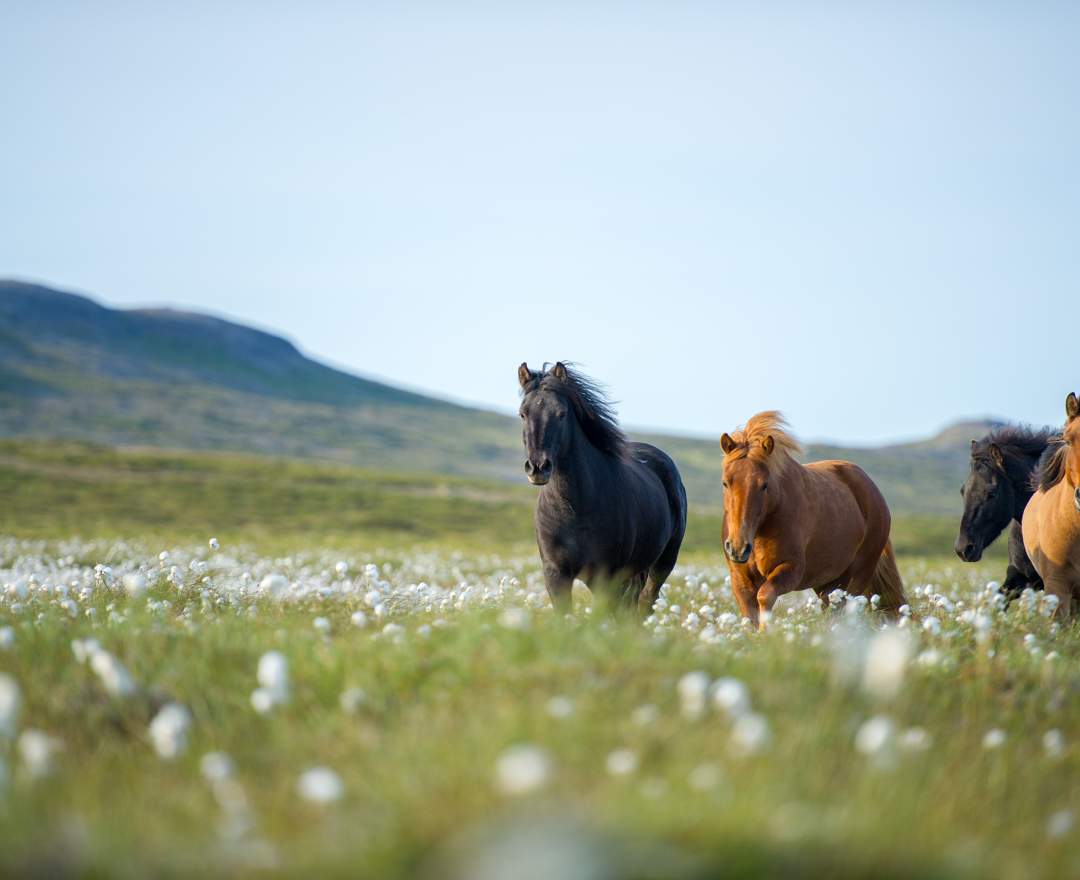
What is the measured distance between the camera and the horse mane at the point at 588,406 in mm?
10086

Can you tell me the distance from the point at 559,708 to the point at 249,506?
5599cm

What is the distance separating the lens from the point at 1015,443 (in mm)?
13523

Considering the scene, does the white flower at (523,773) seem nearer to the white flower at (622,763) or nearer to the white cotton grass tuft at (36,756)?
the white flower at (622,763)

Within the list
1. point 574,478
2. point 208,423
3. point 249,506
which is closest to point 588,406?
point 574,478

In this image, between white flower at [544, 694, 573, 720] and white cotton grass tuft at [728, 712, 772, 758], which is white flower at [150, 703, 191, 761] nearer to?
white flower at [544, 694, 573, 720]

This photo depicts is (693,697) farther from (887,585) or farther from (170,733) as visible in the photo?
(887,585)

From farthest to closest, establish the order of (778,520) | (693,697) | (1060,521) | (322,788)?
1. (1060,521)
2. (778,520)
3. (693,697)
4. (322,788)

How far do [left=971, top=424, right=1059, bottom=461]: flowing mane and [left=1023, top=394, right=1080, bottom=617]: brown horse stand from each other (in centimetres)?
209

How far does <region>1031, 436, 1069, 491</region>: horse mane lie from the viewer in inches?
417

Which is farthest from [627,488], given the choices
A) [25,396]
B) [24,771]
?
[25,396]

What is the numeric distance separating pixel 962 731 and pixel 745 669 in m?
1.14

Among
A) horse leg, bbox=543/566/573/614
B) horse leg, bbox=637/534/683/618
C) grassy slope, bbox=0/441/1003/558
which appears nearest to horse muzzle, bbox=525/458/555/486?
horse leg, bbox=543/566/573/614

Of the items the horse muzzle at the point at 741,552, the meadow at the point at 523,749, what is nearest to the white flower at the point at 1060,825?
the meadow at the point at 523,749

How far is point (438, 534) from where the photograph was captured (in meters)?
53.5
